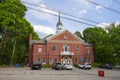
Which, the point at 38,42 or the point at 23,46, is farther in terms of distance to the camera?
the point at 23,46

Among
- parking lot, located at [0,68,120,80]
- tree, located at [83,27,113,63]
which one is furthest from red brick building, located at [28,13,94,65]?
parking lot, located at [0,68,120,80]

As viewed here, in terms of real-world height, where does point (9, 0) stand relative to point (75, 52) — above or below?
above

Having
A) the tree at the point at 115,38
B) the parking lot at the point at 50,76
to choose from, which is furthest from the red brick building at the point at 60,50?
the parking lot at the point at 50,76

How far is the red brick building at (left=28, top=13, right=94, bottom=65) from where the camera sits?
58.6 m

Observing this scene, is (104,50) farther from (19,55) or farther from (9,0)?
(9,0)

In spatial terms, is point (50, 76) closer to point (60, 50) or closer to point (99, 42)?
point (60, 50)

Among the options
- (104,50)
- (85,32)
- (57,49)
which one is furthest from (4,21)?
(85,32)

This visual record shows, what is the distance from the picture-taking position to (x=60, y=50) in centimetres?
6034

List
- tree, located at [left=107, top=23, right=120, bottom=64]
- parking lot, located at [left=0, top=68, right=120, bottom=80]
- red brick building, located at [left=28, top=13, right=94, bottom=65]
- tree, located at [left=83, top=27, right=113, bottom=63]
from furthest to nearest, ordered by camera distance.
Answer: tree, located at [left=83, top=27, right=113, bottom=63], red brick building, located at [left=28, top=13, right=94, bottom=65], tree, located at [left=107, top=23, right=120, bottom=64], parking lot, located at [left=0, top=68, right=120, bottom=80]

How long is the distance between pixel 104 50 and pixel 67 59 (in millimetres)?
11828

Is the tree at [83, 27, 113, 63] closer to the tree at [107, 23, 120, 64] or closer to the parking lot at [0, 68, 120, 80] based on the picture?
the tree at [107, 23, 120, 64]

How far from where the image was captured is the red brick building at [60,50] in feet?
192

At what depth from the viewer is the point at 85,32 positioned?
85.7 meters

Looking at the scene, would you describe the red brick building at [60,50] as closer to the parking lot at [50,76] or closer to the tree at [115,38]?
the tree at [115,38]
